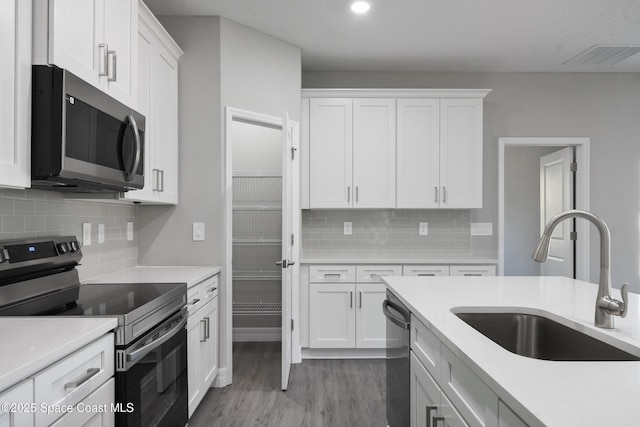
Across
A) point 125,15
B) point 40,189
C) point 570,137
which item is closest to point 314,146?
point 125,15

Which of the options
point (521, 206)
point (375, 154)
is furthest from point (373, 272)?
point (521, 206)

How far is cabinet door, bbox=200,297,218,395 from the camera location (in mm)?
2490

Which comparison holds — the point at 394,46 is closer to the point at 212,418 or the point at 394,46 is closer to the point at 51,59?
the point at 51,59

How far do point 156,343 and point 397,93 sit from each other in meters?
2.99

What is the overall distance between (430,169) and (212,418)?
8.93 ft

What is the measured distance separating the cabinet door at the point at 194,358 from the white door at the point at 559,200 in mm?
3796

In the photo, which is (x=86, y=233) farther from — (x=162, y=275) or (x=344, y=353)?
(x=344, y=353)

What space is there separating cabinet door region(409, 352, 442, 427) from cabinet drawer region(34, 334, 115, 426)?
1.10 m

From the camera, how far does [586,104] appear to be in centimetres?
407

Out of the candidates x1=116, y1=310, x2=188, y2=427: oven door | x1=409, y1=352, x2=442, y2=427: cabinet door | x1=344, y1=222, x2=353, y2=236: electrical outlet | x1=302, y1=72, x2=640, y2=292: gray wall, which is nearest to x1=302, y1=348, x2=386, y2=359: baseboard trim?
x1=344, y1=222, x2=353, y2=236: electrical outlet

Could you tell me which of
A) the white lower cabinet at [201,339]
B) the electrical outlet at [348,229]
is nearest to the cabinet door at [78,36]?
the white lower cabinet at [201,339]

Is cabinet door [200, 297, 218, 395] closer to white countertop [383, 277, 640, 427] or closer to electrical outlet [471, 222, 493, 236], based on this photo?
white countertop [383, 277, 640, 427]

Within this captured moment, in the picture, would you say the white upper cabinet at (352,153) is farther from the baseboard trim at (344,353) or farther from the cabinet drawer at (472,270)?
the baseboard trim at (344,353)

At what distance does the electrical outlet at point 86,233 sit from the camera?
7.17ft
